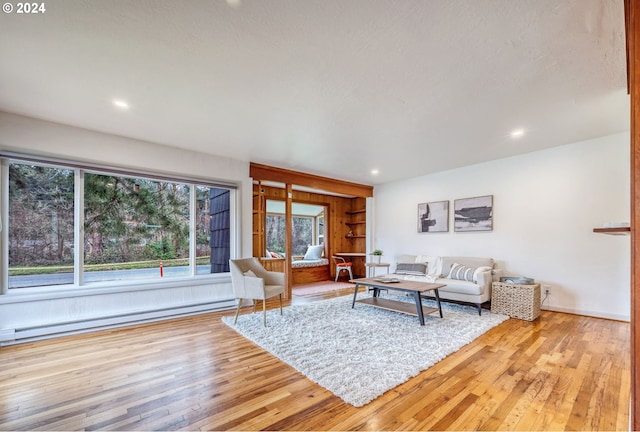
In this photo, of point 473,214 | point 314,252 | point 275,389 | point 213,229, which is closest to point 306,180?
point 213,229

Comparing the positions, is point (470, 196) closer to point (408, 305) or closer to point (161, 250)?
point (408, 305)

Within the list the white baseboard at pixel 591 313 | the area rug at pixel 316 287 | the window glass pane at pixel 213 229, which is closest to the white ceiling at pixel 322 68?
the window glass pane at pixel 213 229

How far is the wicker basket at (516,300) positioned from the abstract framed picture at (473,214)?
121 cm

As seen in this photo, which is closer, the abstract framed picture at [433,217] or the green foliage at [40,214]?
the green foliage at [40,214]

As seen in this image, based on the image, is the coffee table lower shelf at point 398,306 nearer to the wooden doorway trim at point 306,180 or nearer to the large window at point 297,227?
the wooden doorway trim at point 306,180

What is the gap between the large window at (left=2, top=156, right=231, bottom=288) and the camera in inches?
131

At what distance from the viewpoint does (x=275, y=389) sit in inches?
85.7

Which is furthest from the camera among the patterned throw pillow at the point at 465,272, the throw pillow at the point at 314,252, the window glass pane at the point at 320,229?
the window glass pane at the point at 320,229

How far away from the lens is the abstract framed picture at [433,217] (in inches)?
219

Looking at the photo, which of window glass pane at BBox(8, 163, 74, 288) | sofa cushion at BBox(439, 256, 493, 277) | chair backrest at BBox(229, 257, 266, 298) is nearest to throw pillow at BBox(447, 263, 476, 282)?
sofa cushion at BBox(439, 256, 493, 277)

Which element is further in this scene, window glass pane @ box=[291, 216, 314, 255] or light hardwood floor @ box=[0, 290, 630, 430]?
window glass pane @ box=[291, 216, 314, 255]

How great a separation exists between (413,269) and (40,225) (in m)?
5.29

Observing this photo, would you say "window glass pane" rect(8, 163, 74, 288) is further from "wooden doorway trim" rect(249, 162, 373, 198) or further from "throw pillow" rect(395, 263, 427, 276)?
"throw pillow" rect(395, 263, 427, 276)

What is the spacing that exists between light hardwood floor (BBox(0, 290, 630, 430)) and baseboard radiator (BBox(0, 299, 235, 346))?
17 centimetres
